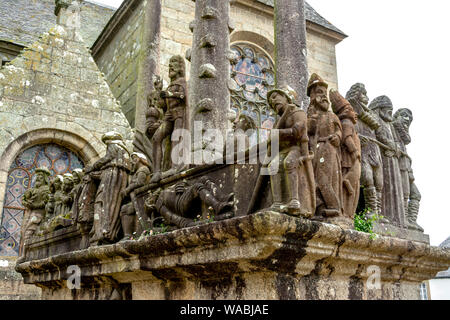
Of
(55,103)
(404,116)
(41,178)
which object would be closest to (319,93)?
(404,116)

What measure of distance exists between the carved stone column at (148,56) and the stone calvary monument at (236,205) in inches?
164

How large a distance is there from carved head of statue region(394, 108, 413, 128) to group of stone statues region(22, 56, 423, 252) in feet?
0.05

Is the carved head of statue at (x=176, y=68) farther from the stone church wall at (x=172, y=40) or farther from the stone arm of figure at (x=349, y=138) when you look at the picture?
the stone church wall at (x=172, y=40)

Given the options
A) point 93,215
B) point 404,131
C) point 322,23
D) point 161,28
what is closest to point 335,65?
point 322,23

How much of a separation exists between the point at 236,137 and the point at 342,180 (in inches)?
38.4

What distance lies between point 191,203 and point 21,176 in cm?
682

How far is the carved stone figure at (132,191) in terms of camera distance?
491 cm

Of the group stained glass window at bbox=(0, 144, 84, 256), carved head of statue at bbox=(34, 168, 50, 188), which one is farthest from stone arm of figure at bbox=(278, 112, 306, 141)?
stained glass window at bbox=(0, 144, 84, 256)

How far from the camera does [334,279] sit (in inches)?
139

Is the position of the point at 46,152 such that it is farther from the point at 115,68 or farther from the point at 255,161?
the point at 255,161

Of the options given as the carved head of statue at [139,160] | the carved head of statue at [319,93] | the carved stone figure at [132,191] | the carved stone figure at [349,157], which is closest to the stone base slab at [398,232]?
the carved stone figure at [349,157]

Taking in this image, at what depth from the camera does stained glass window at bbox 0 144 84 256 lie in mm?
9266

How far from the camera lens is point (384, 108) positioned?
5.97m

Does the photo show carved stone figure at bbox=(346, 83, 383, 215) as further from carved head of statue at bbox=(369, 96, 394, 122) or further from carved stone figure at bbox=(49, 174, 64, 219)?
carved stone figure at bbox=(49, 174, 64, 219)
